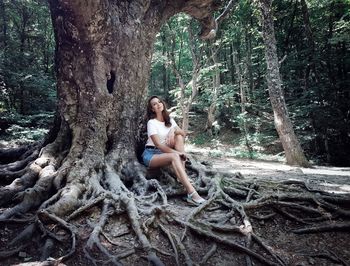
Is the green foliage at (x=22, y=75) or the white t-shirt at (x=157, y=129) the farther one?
the green foliage at (x=22, y=75)

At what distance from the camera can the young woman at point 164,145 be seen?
16.0 feet

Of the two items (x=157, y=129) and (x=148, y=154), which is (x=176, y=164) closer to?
(x=148, y=154)

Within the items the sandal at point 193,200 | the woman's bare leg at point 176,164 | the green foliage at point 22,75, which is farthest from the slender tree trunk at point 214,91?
the sandal at point 193,200

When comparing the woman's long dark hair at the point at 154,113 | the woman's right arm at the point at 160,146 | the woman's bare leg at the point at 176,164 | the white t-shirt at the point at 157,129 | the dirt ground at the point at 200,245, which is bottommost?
the dirt ground at the point at 200,245

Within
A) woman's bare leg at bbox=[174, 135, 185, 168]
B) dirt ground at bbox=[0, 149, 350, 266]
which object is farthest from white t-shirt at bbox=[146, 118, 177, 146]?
dirt ground at bbox=[0, 149, 350, 266]

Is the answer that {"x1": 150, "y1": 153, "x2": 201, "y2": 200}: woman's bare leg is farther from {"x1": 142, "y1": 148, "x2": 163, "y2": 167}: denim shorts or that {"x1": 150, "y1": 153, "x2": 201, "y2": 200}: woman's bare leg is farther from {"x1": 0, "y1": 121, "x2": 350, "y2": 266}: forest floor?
{"x1": 0, "y1": 121, "x2": 350, "y2": 266}: forest floor

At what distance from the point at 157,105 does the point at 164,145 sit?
91 cm

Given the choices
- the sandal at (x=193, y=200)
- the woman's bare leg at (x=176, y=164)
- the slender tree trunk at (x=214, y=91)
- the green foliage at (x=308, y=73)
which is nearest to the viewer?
the sandal at (x=193, y=200)

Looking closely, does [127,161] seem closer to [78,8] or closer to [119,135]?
[119,135]

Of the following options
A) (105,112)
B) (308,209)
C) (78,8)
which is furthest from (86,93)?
(308,209)

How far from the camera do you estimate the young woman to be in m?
4.87

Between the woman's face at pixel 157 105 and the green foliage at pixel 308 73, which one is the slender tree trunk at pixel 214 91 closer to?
the green foliage at pixel 308 73

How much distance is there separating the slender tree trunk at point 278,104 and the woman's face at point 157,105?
19.5 ft

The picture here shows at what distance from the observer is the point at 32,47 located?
2083 centimetres
